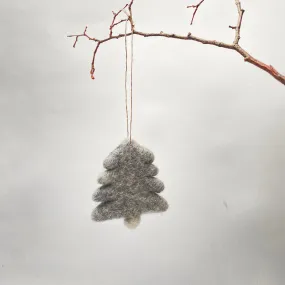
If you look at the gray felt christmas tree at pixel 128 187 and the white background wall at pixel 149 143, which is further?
the white background wall at pixel 149 143

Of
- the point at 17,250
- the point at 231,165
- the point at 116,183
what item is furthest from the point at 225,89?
the point at 17,250

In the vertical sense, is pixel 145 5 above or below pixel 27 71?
above

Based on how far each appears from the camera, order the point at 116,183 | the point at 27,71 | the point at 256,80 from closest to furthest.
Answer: the point at 116,183 < the point at 27,71 < the point at 256,80

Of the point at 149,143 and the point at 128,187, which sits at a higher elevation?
the point at 149,143

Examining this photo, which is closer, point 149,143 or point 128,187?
point 128,187

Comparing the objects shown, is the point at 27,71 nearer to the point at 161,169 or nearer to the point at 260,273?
the point at 161,169

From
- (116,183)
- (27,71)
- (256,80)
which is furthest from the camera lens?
(256,80)

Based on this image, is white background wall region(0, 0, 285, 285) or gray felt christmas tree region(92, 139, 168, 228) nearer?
gray felt christmas tree region(92, 139, 168, 228)

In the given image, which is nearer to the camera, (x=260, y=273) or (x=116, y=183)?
(x=116, y=183)
